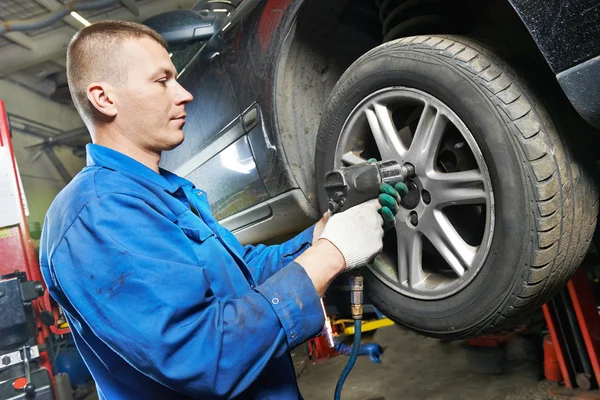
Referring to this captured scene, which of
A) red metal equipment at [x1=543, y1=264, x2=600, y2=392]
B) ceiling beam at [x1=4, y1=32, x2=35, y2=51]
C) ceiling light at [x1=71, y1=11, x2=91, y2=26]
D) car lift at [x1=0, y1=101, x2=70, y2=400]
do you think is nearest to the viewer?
red metal equipment at [x1=543, y1=264, x2=600, y2=392]

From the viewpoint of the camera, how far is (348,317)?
3182mm

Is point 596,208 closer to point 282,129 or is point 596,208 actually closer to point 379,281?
point 379,281

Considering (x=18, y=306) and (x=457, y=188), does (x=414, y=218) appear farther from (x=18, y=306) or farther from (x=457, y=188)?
(x=18, y=306)

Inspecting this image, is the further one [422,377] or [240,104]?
[422,377]

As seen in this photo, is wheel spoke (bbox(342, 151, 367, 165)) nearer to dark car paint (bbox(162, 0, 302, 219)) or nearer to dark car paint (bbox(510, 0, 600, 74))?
dark car paint (bbox(162, 0, 302, 219))

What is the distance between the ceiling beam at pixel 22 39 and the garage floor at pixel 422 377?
15.6ft

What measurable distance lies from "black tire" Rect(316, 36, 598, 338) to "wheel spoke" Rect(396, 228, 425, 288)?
0.10 meters

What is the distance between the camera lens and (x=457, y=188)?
94 centimetres

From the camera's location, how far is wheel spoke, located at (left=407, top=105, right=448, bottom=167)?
94 cm

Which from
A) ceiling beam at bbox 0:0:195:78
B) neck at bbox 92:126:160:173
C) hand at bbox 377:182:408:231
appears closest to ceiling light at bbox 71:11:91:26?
ceiling beam at bbox 0:0:195:78

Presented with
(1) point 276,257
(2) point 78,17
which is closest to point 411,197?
(1) point 276,257

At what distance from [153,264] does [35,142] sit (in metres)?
6.20

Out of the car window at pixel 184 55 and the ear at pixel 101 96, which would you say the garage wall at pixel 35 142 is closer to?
the car window at pixel 184 55

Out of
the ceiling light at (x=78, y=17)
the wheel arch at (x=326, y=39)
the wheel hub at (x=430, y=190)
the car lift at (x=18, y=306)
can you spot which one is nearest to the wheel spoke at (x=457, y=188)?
the wheel hub at (x=430, y=190)
